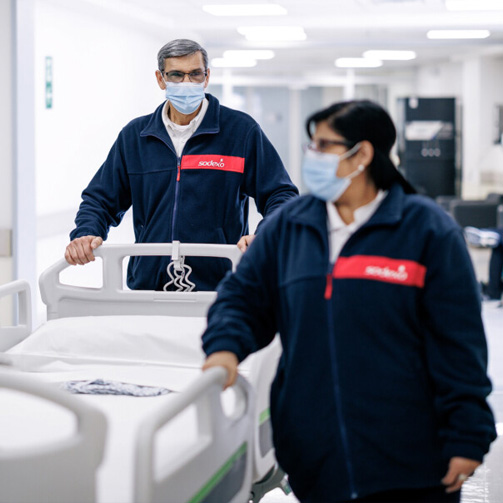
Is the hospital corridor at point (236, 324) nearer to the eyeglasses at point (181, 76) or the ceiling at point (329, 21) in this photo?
the eyeglasses at point (181, 76)

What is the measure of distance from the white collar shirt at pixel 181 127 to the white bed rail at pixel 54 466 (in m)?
1.41

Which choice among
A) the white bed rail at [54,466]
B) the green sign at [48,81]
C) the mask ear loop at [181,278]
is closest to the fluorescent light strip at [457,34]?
the green sign at [48,81]

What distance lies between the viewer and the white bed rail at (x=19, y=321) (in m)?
2.84

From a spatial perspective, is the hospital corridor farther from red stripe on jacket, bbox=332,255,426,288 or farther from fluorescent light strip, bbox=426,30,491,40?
fluorescent light strip, bbox=426,30,491,40

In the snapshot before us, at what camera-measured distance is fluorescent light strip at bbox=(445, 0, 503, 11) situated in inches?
321

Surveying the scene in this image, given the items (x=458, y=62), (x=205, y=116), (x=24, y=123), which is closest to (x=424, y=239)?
(x=205, y=116)

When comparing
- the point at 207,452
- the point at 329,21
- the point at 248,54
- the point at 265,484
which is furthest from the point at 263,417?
the point at 248,54

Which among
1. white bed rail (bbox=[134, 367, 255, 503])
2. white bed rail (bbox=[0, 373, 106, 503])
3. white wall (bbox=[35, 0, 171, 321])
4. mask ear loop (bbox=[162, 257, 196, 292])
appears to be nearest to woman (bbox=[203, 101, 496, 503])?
white bed rail (bbox=[134, 367, 255, 503])

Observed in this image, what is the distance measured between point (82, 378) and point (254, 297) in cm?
80

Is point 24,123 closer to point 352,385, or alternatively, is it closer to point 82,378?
point 82,378

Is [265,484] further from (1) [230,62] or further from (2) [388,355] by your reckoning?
(1) [230,62]

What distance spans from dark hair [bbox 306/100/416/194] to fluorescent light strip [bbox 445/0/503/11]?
6.79m

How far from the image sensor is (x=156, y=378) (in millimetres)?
2518

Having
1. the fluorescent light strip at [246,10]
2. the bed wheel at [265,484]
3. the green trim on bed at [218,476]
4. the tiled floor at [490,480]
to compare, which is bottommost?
the tiled floor at [490,480]
